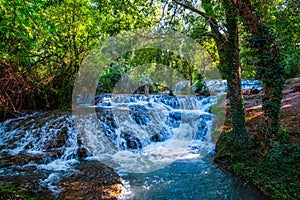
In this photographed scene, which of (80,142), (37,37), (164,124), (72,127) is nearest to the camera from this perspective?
(37,37)

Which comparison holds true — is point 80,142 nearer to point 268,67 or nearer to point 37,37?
point 37,37

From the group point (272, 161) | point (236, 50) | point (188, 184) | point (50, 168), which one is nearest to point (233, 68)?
point (236, 50)

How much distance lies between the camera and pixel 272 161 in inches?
199

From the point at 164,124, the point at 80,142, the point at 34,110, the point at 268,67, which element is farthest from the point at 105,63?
the point at 268,67

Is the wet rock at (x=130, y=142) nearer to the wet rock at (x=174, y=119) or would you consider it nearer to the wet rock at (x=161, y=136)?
the wet rock at (x=161, y=136)

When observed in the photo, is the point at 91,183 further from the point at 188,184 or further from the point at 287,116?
the point at 287,116

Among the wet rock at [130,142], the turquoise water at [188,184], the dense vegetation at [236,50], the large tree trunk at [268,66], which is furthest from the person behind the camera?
the wet rock at [130,142]

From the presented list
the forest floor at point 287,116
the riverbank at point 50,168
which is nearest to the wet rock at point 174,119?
the forest floor at point 287,116

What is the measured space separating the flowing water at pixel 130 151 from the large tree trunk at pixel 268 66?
2009 mm

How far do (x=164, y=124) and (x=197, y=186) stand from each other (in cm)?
519

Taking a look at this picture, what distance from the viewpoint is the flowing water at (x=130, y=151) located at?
486 centimetres

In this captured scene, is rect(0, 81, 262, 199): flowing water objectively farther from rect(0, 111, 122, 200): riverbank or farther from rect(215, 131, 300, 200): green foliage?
rect(215, 131, 300, 200): green foliage

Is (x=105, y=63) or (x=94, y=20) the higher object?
(x=94, y=20)

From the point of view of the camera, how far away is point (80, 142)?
7.37 m
